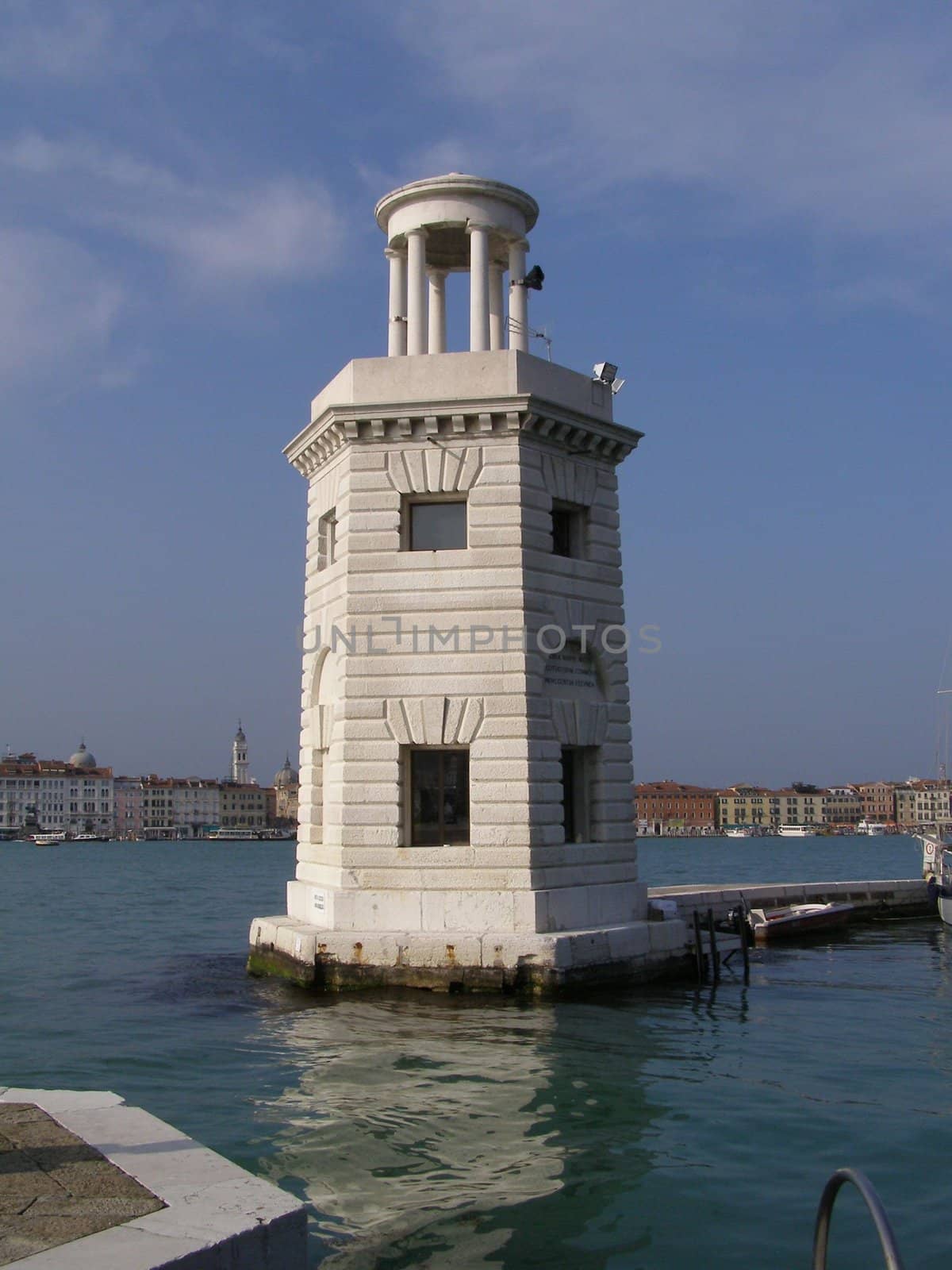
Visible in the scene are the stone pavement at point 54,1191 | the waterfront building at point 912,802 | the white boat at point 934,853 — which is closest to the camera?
the stone pavement at point 54,1191

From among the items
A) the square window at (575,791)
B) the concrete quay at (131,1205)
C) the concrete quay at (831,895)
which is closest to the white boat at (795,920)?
the concrete quay at (831,895)

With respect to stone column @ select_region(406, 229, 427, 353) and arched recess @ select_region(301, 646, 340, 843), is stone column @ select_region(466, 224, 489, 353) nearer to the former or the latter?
stone column @ select_region(406, 229, 427, 353)

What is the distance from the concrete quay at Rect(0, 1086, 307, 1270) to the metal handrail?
2.28 m

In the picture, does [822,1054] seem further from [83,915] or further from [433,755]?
[83,915]

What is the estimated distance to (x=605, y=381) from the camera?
18.0m

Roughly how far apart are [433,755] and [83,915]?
2238 cm

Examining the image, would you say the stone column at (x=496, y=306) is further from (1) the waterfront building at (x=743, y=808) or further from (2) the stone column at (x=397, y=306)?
(1) the waterfront building at (x=743, y=808)

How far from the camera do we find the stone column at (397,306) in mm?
18594

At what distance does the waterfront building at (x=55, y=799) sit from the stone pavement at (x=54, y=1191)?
167619 millimetres

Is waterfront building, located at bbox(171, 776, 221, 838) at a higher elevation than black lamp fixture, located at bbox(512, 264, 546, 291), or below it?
below

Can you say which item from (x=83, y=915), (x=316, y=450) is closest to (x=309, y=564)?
(x=316, y=450)

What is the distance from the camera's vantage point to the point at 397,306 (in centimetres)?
1881

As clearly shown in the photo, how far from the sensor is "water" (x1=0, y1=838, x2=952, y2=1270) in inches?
290

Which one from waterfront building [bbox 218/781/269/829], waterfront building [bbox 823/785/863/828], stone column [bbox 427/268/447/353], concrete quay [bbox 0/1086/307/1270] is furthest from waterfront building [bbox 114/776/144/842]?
concrete quay [bbox 0/1086/307/1270]
